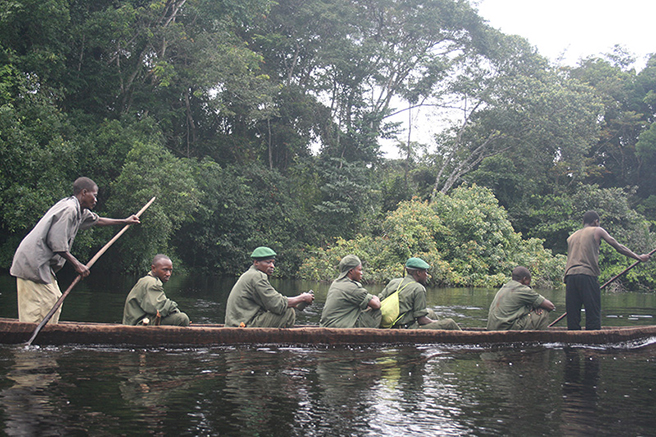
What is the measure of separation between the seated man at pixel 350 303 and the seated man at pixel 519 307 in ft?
5.71

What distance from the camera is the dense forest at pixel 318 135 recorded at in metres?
17.6

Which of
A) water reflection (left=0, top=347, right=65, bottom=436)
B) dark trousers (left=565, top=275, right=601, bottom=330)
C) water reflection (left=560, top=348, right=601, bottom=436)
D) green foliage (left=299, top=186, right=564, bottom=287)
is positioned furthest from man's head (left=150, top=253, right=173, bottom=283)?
green foliage (left=299, top=186, right=564, bottom=287)

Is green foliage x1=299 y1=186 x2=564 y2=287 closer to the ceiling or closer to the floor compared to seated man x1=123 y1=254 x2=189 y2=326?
closer to the ceiling

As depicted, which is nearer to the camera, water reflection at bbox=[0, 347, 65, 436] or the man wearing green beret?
water reflection at bbox=[0, 347, 65, 436]

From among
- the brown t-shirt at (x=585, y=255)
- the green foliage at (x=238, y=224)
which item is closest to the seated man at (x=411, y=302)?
the brown t-shirt at (x=585, y=255)

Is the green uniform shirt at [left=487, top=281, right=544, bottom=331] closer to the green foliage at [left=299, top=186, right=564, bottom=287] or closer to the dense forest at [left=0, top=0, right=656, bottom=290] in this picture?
the dense forest at [left=0, top=0, right=656, bottom=290]

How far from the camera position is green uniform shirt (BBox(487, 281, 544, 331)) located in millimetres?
7328

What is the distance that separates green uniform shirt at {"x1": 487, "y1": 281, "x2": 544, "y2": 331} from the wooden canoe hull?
268 millimetres

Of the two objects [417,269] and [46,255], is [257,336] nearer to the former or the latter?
[417,269]

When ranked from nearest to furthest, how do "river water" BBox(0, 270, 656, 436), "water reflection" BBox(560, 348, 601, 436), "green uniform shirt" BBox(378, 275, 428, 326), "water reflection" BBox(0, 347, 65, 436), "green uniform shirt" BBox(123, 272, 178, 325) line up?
"water reflection" BBox(0, 347, 65, 436)
"river water" BBox(0, 270, 656, 436)
"water reflection" BBox(560, 348, 601, 436)
"green uniform shirt" BBox(123, 272, 178, 325)
"green uniform shirt" BBox(378, 275, 428, 326)

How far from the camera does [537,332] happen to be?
736 cm

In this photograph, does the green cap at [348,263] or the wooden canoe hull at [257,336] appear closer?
the wooden canoe hull at [257,336]

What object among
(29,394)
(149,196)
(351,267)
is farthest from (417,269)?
(149,196)

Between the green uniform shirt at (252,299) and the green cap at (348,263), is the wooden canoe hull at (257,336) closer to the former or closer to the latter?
the green uniform shirt at (252,299)
